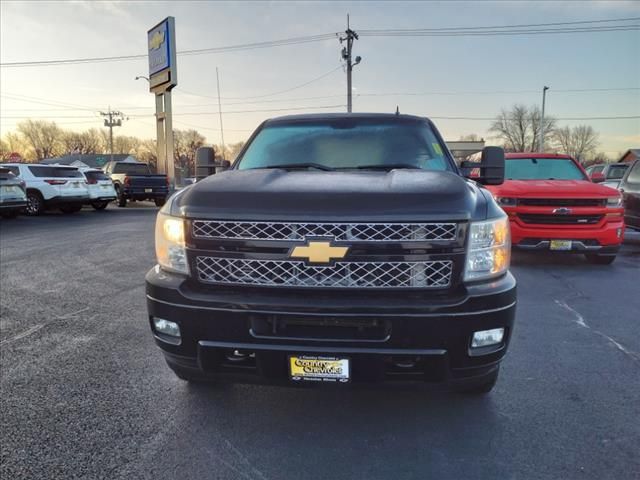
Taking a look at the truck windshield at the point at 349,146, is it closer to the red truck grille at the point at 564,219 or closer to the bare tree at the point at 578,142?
the red truck grille at the point at 564,219

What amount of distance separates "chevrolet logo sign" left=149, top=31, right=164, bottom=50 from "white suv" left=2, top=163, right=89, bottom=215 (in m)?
10.8

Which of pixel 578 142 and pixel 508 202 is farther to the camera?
pixel 578 142

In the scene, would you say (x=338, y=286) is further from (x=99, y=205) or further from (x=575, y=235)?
(x=99, y=205)

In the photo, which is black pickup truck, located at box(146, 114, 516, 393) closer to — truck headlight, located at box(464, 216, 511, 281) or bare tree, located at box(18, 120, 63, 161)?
truck headlight, located at box(464, 216, 511, 281)

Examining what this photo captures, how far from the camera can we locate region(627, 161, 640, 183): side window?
9.72m

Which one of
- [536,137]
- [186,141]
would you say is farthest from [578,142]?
[186,141]

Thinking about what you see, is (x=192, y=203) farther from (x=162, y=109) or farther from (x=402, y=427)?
(x=162, y=109)

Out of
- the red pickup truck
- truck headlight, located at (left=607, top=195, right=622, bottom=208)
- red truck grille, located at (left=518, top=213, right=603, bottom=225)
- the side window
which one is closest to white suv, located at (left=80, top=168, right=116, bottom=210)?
the red pickup truck

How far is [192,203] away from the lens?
2566 mm

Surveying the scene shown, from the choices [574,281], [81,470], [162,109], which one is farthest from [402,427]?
[162,109]

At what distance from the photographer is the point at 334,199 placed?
2445 mm

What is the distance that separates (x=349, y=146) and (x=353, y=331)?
1808 mm

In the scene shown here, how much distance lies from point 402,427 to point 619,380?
5.69 feet

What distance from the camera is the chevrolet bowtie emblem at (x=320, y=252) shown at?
93.4 inches
